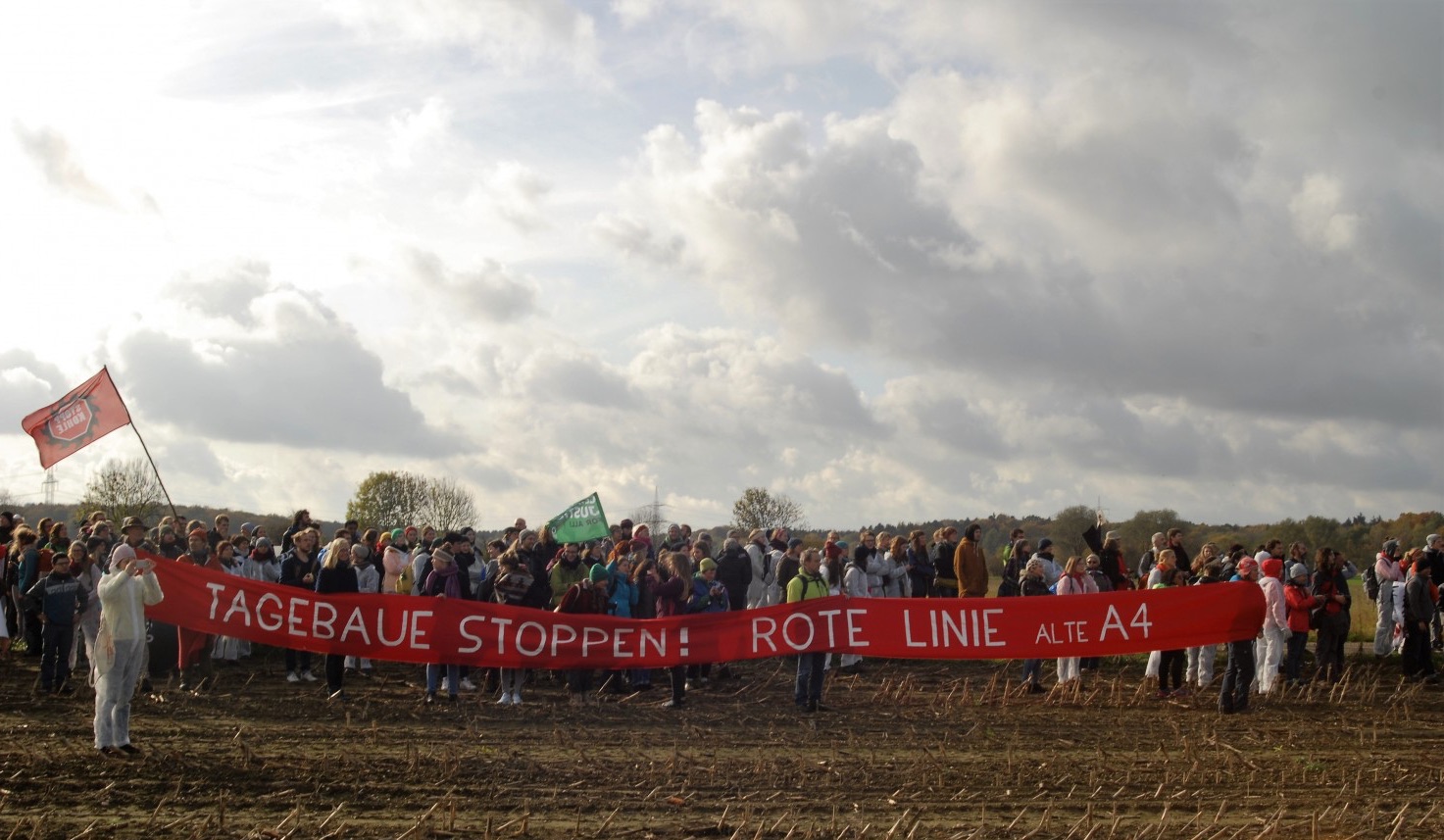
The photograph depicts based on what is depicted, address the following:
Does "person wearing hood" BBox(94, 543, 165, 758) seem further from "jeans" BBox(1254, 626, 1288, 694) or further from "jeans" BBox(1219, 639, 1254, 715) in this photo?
"jeans" BBox(1254, 626, 1288, 694)

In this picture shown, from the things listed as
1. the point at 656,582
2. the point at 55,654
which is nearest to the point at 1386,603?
the point at 656,582

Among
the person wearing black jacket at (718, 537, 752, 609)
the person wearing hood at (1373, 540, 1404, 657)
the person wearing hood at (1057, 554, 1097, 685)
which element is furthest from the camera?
the person wearing hood at (1373, 540, 1404, 657)

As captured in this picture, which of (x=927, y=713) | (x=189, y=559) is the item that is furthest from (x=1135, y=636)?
(x=189, y=559)

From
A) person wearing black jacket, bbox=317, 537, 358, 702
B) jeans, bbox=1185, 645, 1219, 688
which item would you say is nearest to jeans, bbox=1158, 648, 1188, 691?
jeans, bbox=1185, 645, 1219, 688

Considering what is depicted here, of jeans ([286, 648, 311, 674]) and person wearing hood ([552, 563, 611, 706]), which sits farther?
jeans ([286, 648, 311, 674])

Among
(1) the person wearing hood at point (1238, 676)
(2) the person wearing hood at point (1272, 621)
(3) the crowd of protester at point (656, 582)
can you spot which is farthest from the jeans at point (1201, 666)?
(1) the person wearing hood at point (1238, 676)

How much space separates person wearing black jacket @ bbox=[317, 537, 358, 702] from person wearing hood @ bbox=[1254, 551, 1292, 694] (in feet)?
41.7

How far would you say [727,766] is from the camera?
12516mm

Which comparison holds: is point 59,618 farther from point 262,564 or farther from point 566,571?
point 566,571

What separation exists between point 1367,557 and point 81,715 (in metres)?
47.8

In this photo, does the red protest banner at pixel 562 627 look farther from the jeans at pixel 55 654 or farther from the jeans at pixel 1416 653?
the jeans at pixel 1416 653

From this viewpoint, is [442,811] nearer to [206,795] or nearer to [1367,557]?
[206,795]

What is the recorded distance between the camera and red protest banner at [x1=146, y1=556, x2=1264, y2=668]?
1652cm

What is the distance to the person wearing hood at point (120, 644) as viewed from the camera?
12.6 meters
